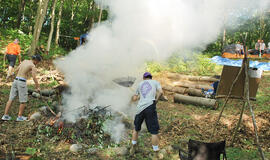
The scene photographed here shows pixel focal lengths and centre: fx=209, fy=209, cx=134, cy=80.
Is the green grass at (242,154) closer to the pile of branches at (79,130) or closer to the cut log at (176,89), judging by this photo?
the pile of branches at (79,130)

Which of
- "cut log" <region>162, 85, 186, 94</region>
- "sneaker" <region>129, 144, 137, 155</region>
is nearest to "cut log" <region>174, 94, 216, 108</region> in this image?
"cut log" <region>162, 85, 186, 94</region>

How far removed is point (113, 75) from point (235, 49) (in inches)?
434

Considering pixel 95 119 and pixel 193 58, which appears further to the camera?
pixel 193 58

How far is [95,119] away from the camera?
204 inches

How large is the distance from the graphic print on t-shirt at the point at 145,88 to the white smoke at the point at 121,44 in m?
2.17

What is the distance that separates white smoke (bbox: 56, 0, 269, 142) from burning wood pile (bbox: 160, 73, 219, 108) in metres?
2.16

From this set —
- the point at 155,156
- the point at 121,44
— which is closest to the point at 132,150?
the point at 155,156

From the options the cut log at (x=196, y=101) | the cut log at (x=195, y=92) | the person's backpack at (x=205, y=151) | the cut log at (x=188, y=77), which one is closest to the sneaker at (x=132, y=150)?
the person's backpack at (x=205, y=151)

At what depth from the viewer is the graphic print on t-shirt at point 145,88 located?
4.44 metres

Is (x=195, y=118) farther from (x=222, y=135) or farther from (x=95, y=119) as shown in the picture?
(x=95, y=119)

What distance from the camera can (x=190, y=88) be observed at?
1023 cm

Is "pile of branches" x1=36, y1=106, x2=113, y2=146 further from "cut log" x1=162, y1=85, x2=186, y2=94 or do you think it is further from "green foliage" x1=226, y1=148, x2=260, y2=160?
"cut log" x1=162, y1=85, x2=186, y2=94

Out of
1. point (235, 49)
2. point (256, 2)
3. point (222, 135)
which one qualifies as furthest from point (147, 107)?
point (256, 2)

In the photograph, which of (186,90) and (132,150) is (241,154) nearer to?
(132,150)
